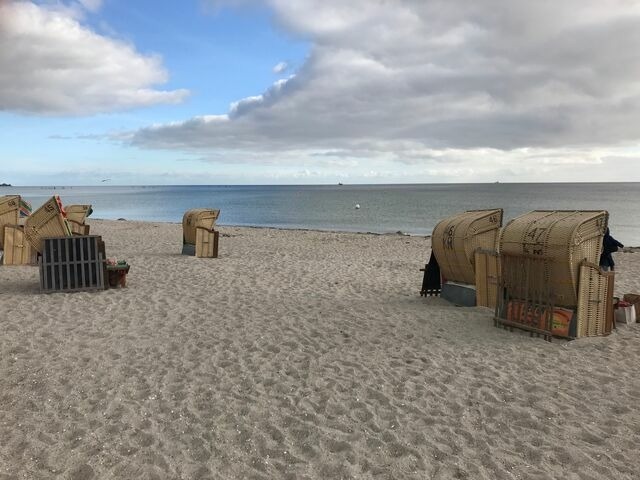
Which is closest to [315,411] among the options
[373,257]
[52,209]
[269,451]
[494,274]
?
[269,451]

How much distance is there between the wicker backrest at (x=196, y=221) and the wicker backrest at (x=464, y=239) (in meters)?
8.23

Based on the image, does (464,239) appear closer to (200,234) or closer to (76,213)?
(200,234)

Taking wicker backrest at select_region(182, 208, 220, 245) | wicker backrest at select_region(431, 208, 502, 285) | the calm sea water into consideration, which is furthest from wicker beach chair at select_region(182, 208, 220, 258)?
the calm sea water

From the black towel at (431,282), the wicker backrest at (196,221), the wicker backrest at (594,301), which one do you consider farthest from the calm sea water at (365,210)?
the wicker backrest at (594,301)

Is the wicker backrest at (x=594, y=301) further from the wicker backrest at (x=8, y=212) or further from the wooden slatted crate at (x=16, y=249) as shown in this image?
the wicker backrest at (x=8, y=212)

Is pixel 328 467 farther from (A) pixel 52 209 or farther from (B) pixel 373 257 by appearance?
(B) pixel 373 257

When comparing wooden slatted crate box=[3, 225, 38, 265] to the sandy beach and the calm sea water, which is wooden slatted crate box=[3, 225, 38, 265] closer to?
the sandy beach

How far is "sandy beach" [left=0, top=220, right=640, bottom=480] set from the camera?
12.6 feet

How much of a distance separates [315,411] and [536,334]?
3.87 m

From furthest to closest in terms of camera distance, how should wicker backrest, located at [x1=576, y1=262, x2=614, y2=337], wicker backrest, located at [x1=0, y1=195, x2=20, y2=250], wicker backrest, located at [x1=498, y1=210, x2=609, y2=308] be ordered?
wicker backrest, located at [x1=0, y1=195, x2=20, y2=250], wicker backrest, located at [x1=576, y1=262, x2=614, y2=337], wicker backrest, located at [x1=498, y1=210, x2=609, y2=308]

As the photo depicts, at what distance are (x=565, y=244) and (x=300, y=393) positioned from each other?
406 centimetres

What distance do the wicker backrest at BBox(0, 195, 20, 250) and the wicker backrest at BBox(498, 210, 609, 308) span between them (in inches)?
484

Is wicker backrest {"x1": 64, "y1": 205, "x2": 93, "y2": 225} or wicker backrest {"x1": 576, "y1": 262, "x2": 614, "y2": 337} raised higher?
wicker backrest {"x1": 64, "y1": 205, "x2": 93, "y2": 225}

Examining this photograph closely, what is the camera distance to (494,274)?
8.28 m
